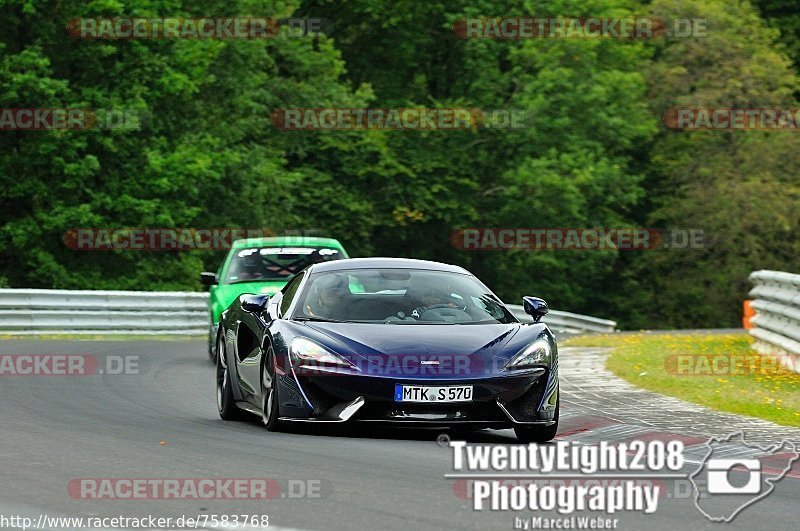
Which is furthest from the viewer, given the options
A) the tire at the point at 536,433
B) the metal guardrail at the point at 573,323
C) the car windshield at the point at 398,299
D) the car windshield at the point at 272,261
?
the metal guardrail at the point at 573,323

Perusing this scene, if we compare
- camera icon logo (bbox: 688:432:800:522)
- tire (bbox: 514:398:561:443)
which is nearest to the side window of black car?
tire (bbox: 514:398:561:443)

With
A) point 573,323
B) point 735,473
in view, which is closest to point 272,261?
point 735,473

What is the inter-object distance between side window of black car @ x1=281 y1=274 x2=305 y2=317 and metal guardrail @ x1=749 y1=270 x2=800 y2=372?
287 inches

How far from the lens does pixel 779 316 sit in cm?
2022

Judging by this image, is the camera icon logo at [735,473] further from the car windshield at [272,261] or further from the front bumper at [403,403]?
the car windshield at [272,261]

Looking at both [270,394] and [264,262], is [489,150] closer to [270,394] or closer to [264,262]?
[264,262]

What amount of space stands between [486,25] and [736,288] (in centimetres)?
1283

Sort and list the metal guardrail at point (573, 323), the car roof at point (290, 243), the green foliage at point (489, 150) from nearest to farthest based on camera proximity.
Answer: the car roof at point (290, 243)
the metal guardrail at point (573, 323)
the green foliage at point (489, 150)

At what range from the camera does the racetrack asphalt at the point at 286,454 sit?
25.2 ft

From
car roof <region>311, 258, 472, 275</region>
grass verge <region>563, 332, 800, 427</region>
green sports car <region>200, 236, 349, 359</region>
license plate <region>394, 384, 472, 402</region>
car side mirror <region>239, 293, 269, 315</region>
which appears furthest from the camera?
green sports car <region>200, 236, 349, 359</region>

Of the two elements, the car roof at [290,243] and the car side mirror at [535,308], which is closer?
the car side mirror at [535,308]

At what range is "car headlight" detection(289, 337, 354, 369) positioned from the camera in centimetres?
1101

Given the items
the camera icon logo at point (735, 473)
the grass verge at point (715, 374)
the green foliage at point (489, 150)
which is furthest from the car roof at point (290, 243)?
the green foliage at point (489, 150)

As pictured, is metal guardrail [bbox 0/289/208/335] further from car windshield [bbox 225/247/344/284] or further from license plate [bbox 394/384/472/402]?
license plate [bbox 394/384/472/402]
